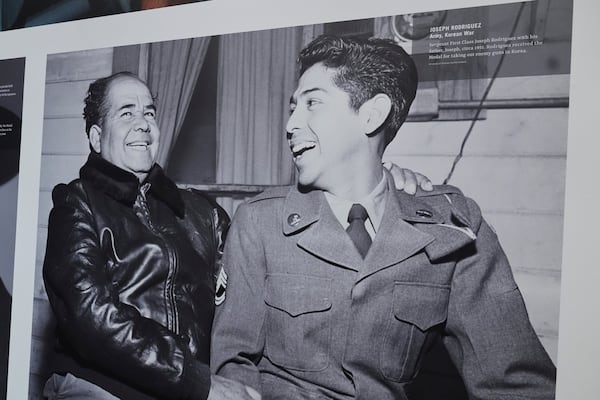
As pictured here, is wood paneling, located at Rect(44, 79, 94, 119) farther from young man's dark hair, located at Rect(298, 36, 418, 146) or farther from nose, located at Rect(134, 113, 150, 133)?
young man's dark hair, located at Rect(298, 36, 418, 146)

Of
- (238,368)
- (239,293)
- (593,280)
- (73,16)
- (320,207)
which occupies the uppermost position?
(73,16)

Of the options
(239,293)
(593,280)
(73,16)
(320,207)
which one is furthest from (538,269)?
(73,16)

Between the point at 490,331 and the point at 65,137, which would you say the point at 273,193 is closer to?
the point at 490,331

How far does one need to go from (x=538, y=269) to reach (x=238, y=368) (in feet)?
2.90

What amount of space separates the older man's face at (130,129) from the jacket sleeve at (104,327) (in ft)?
0.63

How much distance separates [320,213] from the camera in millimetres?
1890

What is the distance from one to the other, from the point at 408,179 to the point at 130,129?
95cm

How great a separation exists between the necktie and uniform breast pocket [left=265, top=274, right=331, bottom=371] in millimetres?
132

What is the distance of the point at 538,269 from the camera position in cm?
165

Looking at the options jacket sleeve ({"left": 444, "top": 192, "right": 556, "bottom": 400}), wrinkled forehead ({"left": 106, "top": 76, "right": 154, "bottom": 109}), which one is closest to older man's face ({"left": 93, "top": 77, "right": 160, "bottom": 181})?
wrinkled forehead ({"left": 106, "top": 76, "right": 154, "bottom": 109})

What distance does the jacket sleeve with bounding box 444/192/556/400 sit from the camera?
65.4 inches

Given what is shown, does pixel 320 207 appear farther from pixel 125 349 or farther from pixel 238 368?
pixel 125 349

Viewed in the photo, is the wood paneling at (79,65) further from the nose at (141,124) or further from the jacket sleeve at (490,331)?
the jacket sleeve at (490,331)

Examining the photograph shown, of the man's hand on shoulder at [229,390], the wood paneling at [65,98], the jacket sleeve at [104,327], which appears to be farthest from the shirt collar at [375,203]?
the wood paneling at [65,98]
